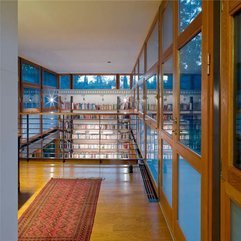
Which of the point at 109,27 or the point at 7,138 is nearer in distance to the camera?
the point at 7,138

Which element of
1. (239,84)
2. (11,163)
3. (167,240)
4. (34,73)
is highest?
(34,73)

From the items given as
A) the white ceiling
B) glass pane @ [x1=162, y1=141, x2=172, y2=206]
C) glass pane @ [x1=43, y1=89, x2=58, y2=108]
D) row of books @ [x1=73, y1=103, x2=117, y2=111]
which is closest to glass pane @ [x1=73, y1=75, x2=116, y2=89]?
row of books @ [x1=73, y1=103, x2=117, y2=111]

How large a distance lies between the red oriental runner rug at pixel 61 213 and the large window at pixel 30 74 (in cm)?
373

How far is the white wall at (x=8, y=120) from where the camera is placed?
4.03 feet

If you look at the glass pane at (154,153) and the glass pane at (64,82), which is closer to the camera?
the glass pane at (154,153)

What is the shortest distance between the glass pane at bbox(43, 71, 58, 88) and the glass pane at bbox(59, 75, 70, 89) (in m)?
0.20

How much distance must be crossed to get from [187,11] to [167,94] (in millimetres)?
925

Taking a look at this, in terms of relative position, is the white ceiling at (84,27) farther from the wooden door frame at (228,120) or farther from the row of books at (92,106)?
the row of books at (92,106)

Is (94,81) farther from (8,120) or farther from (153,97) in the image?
(8,120)

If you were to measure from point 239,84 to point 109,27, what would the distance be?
3023 mm

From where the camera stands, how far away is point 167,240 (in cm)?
Answer: 229

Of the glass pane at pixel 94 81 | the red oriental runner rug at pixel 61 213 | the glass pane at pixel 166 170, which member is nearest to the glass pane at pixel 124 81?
the glass pane at pixel 94 81

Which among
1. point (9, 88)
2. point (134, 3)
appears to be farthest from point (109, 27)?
point (9, 88)

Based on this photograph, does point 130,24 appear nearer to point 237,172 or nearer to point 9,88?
point 9,88
